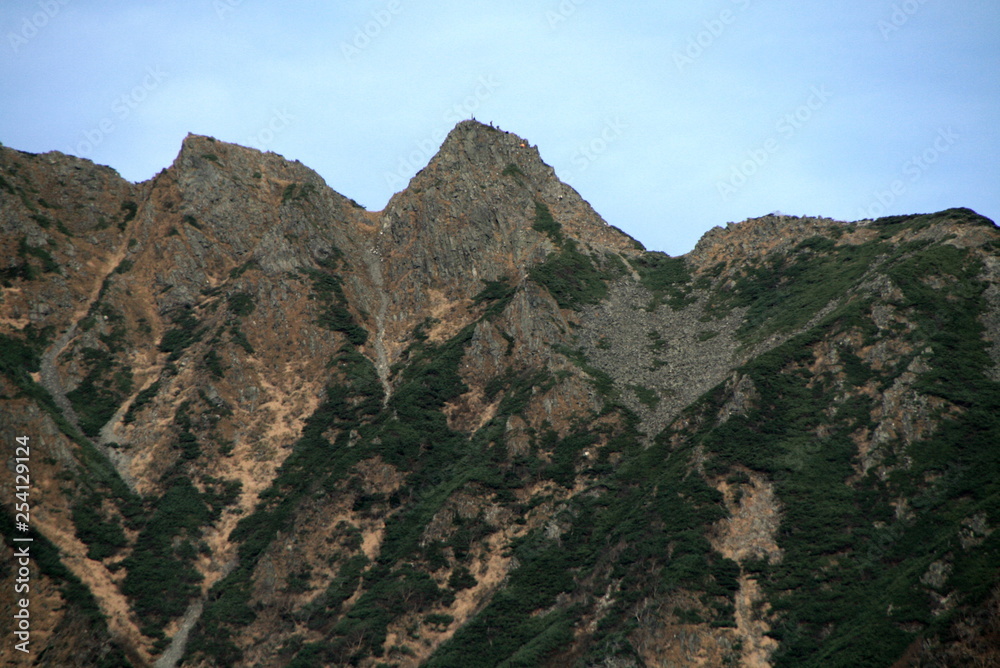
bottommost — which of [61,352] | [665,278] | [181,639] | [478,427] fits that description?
[181,639]

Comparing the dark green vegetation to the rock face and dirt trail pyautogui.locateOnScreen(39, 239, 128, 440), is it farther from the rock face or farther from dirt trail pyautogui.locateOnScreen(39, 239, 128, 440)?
dirt trail pyautogui.locateOnScreen(39, 239, 128, 440)

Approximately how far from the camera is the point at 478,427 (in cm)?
11362

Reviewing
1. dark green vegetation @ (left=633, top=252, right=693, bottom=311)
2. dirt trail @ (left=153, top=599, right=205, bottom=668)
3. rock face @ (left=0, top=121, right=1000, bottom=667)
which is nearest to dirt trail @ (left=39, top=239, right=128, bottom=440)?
rock face @ (left=0, top=121, right=1000, bottom=667)

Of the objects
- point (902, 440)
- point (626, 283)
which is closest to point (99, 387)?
point (626, 283)

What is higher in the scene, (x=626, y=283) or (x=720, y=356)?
(x=626, y=283)

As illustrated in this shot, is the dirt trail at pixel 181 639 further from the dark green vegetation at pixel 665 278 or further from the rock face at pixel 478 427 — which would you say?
the dark green vegetation at pixel 665 278

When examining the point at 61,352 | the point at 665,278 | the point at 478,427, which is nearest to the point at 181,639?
the point at 478,427

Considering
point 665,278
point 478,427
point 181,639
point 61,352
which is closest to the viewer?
point 181,639

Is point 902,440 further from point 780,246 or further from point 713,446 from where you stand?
point 780,246

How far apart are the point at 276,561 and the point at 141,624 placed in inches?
605

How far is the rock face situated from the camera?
8200 cm

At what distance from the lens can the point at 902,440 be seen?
8888 centimetres

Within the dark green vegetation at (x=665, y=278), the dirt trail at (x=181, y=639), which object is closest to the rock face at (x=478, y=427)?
the dirt trail at (x=181, y=639)

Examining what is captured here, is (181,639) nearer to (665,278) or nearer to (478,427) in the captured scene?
(478,427)
